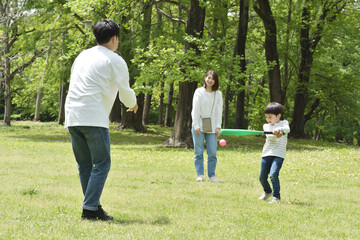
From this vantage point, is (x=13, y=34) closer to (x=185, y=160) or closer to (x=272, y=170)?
(x=185, y=160)

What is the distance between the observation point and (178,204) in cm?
612

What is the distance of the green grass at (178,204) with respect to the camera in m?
4.59

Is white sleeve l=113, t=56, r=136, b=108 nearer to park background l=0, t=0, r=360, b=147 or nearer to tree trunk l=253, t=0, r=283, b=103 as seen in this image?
park background l=0, t=0, r=360, b=147

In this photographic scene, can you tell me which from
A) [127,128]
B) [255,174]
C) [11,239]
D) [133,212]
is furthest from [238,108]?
[11,239]

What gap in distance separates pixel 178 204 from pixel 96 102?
2085 millimetres

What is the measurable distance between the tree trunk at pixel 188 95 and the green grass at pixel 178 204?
21.4ft

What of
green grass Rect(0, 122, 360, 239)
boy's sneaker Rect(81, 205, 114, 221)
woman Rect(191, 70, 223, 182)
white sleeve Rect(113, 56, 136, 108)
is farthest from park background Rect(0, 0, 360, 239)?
white sleeve Rect(113, 56, 136, 108)

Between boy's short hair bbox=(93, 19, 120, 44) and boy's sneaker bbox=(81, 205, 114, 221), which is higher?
boy's short hair bbox=(93, 19, 120, 44)

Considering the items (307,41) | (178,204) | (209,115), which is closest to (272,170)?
(178,204)

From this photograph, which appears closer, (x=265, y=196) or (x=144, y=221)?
(x=144, y=221)

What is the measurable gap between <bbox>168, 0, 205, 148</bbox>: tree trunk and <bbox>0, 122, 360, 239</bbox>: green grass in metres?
6.51

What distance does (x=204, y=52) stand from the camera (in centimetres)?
1705

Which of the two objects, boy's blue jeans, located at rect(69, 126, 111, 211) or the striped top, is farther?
the striped top

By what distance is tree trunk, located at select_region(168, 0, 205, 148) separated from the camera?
696 inches
